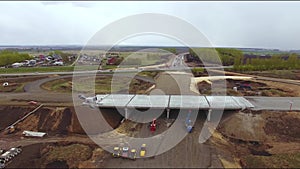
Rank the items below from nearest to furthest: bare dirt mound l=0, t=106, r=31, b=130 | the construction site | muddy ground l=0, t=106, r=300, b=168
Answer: muddy ground l=0, t=106, r=300, b=168
the construction site
bare dirt mound l=0, t=106, r=31, b=130

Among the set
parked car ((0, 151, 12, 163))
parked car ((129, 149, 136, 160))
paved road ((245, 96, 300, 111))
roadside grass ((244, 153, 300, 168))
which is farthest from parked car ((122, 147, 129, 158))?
paved road ((245, 96, 300, 111))

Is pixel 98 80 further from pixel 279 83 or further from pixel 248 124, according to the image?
pixel 279 83

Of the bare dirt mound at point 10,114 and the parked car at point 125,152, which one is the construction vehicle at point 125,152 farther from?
the bare dirt mound at point 10,114

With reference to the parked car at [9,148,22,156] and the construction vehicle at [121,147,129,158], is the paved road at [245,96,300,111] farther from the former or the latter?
the parked car at [9,148,22,156]

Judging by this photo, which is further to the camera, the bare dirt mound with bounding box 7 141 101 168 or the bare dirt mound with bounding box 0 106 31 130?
the bare dirt mound with bounding box 0 106 31 130

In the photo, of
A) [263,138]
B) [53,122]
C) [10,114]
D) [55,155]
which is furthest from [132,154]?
[10,114]

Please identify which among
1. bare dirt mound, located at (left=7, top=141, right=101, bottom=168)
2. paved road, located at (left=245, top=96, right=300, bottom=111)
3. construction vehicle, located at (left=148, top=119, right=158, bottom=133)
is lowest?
bare dirt mound, located at (left=7, top=141, right=101, bottom=168)

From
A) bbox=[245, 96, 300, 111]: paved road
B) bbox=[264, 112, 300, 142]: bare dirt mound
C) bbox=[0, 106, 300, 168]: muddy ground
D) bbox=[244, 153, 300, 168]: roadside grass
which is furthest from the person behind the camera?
bbox=[245, 96, 300, 111]: paved road

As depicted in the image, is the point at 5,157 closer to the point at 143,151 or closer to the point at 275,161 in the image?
the point at 143,151

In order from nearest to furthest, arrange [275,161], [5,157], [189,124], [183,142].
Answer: [5,157]
[275,161]
[183,142]
[189,124]
